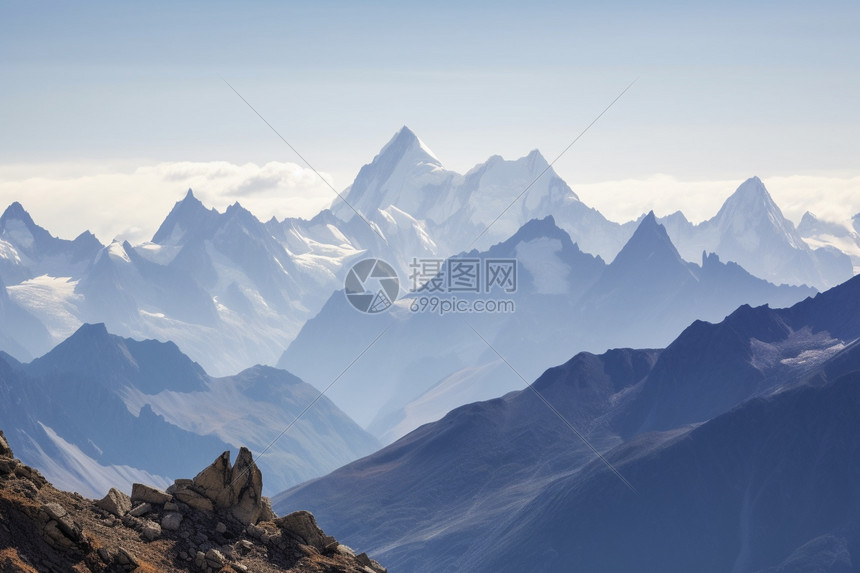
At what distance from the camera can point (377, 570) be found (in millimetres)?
53812

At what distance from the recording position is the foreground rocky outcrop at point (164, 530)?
43.6m

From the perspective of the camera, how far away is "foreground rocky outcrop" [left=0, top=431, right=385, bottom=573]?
43562 mm

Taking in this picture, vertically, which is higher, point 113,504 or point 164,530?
point 113,504

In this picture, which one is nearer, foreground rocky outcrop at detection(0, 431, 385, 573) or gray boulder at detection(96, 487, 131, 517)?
foreground rocky outcrop at detection(0, 431, 385, 573)

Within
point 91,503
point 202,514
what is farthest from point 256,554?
point 91,503

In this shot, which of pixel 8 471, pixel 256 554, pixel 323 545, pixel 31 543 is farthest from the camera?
pixel 323 545

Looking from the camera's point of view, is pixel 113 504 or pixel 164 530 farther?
pixel 164 530

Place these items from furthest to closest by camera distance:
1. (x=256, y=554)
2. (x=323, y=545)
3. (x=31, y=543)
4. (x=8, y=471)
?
(x=323, y=545) → (x=256, y=554) → (x=8, y=471) → (x=31, y=543)

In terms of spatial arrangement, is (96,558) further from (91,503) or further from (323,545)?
(323,545)

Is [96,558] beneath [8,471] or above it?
beneath

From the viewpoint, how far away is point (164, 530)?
49.1 meters

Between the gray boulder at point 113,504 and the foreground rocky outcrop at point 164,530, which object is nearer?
the foreground rocky outcrop at point 164,530

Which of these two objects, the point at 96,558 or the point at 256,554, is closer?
the point at 96,558

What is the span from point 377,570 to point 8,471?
16.3 meters
